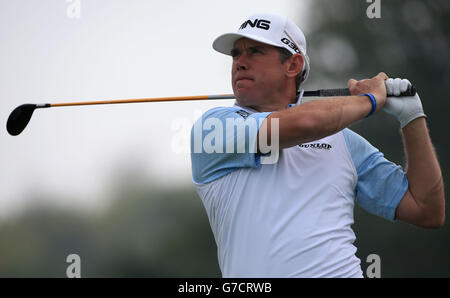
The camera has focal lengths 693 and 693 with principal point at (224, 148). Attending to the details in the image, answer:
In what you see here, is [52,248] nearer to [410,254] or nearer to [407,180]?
[410,254]

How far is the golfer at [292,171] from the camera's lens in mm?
2527

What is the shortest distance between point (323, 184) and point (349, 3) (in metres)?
7.29

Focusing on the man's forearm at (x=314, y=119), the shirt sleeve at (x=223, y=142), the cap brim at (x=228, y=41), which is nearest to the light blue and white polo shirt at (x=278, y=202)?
Answer: the shirt sleeve at (x=223, y=142)

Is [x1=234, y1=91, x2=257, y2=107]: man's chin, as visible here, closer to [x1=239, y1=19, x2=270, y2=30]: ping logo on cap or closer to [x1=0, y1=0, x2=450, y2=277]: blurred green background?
[x1=239, y1=19, x2=270, y2=30]: ping logo on cap

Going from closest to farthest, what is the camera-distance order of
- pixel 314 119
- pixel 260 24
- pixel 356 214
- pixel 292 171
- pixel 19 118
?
pixel 314 119, pixel 292 171, pixel 260 24, pixel 19 118, pixel 356 214

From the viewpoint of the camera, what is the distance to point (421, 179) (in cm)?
284

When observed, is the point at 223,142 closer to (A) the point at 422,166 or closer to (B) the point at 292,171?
(B) the point at 292,171

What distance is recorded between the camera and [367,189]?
9.53 feet

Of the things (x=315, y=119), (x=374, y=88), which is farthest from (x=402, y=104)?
(x=315, y=119)

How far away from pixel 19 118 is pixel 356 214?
4926 mm

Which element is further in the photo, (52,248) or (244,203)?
(52,248)

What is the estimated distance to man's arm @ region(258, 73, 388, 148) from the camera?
251cm

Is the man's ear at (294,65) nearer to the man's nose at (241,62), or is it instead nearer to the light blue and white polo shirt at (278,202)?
the man's nose at (241,62)
